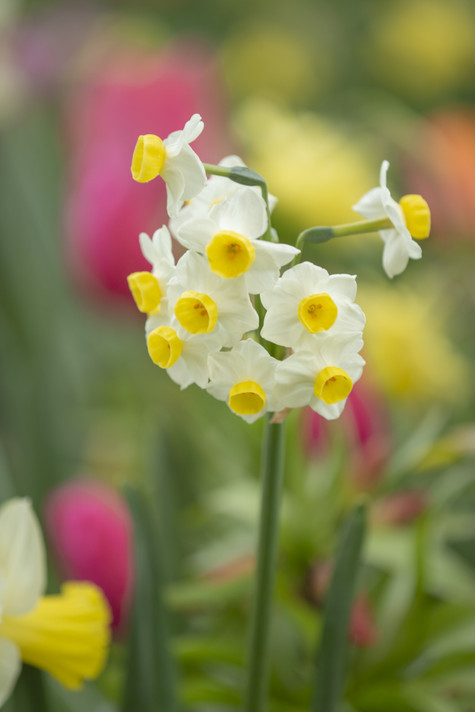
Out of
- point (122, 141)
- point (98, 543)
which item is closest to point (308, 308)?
point (98, 543)

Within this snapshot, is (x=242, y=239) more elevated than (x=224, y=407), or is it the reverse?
(x=224, y=407)

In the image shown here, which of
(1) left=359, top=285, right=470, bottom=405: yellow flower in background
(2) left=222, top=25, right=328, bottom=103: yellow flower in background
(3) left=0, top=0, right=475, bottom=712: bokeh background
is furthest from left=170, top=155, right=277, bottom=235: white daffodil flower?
(2) left=222, top=25, right=328, bottom=103: yellow flower in background

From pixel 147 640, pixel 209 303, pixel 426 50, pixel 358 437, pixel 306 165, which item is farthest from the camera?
pixel 426 50

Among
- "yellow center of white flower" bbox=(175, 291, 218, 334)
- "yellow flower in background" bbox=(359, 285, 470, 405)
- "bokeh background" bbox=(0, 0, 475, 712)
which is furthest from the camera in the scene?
"yellow flower in background" bbox=(359, 285, 470, 405)

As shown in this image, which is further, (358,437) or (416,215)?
(358,437)

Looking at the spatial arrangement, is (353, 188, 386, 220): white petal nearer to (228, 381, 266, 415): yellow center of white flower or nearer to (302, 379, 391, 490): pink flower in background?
(228, 381, 266, 415): yellow center of white flower

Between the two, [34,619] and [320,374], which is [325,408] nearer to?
[320,374]

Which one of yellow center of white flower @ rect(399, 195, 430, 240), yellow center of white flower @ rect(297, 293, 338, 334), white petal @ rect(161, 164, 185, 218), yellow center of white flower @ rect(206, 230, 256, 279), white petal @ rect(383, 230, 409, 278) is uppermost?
yellow center of white flower @ rect(399, 195, 430, 240)

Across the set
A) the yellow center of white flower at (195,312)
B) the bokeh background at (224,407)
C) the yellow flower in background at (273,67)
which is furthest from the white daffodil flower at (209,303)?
the yellow flower in background at (273,67)

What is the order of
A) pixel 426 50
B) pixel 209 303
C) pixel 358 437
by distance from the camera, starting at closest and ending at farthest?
pixel 209 303 → pixel 358 437 → pixel 426 50
